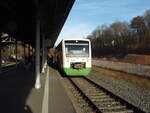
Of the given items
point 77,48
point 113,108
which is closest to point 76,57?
point 77,48

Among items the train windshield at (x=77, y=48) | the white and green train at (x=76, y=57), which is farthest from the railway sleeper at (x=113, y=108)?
the train windshield at (x=77, y=48)

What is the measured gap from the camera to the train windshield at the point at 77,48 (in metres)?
14.8

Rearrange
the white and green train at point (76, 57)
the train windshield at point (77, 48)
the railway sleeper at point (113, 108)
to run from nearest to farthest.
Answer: the railway sleeper at point (113, 108), the white and green train at point (76, 57), the train windshield at point (77, 48)

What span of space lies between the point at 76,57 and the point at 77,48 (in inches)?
26.3

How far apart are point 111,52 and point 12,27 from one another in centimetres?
6671

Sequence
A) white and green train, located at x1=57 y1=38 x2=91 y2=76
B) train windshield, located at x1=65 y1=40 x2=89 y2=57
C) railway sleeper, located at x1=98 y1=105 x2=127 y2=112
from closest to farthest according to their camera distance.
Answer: railway sleeper, located at x1=98 y1=105 x2=127 y2=112, white and green train, located at x1=57 y1=38 x2=91 y2=76, train windshield, located at x1=65 y1=40 x2=89 y2=57

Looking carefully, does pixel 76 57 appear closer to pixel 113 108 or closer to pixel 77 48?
pixel 77 48

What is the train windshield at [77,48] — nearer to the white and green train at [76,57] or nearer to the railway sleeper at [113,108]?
the white and green train at [76,57]

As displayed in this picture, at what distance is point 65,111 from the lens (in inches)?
255

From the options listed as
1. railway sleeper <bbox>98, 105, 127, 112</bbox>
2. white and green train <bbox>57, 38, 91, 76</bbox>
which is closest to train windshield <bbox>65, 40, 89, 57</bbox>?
white and green train <bbox>57, 38, 91, 76</bbox>

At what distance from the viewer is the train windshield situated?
14.8m

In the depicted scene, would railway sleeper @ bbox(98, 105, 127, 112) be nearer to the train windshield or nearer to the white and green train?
the white and green train

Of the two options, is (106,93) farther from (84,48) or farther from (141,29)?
(141,29)

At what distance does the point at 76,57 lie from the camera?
1470 cm
